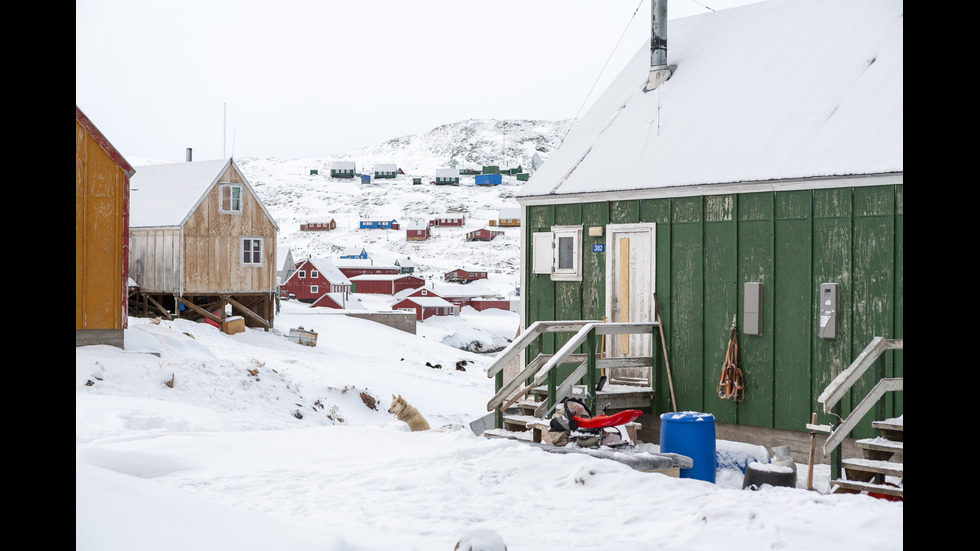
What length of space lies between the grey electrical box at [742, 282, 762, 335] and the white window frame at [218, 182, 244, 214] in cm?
2516

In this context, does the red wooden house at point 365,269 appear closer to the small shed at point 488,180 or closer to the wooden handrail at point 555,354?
the wooden handrail at point 555,354

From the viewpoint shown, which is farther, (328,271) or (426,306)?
(328,271)

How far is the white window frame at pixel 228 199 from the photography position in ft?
109

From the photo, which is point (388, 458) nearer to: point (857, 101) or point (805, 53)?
point (857, 101)

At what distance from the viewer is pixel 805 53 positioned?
13086 mm

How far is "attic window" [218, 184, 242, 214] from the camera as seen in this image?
3334 cm

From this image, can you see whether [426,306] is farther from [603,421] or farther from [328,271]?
[603,421]

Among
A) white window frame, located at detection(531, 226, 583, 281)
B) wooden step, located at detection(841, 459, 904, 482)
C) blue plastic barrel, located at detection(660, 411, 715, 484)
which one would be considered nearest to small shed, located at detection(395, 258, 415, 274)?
white window frame, located at detection(531, 226, 583, 281)

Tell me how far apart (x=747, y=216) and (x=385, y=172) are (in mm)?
180435

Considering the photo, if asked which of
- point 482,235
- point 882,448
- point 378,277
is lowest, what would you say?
point 882,448

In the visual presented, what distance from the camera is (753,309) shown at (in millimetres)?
11781

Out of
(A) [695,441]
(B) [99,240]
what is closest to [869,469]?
(A) [695,441]

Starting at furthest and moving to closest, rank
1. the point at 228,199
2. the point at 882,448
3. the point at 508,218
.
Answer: the point at 508,218 → the point at 228,199 → the point at 882,448
